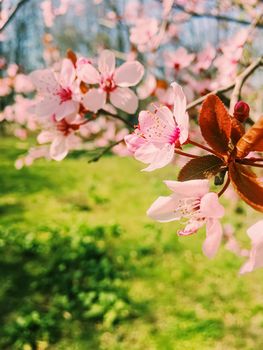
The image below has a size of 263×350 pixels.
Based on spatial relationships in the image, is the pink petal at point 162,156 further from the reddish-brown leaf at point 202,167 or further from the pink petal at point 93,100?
the pink petal at point 93,100

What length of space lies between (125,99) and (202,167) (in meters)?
0.46

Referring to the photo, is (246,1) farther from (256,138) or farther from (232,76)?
(256,138)

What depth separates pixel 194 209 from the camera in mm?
723

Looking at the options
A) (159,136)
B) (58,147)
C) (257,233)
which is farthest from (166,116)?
(58,147)

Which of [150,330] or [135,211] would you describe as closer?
[150,330]

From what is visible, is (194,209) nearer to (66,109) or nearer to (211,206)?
(211,206)

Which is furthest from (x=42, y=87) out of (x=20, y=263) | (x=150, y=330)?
(x=20, y=263)

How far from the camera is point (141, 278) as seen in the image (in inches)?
133

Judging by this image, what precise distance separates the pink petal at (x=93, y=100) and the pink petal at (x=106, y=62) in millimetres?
87

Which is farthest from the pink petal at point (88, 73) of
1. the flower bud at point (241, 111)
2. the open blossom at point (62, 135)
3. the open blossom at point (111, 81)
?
the flower bud at point (241, 111)

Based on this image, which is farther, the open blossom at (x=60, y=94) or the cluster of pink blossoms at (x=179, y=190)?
the open blossom at (x=60, y=94)

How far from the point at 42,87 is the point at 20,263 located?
9.18ft

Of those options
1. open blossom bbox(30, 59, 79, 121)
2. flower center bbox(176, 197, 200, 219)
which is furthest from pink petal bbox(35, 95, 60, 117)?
flower center bbox(176, 197, 200, 219)

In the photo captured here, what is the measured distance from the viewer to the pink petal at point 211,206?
0.62 meters
